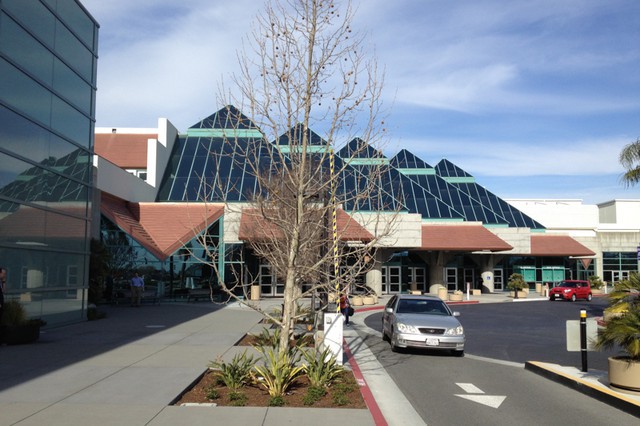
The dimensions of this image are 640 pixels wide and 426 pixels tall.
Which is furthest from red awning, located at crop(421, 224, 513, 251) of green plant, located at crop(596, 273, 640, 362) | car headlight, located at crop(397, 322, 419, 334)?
green plant, located at crop(596, 273, 640, 362)

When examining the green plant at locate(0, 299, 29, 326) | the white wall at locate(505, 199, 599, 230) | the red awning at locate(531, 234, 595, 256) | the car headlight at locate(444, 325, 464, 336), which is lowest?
the car headlight at locate(444, 325, 464, 336)

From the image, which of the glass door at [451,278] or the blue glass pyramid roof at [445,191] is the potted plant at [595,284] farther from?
the glass door at [451,278]

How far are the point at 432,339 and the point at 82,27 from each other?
50.1 ft

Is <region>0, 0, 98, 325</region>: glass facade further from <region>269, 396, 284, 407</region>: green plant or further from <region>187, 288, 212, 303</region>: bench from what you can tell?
<region>187, 288, 212, 303</region>: bench

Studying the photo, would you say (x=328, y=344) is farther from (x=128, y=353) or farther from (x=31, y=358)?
(x=31, y=358)

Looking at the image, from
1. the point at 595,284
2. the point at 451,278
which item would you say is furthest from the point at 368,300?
the point at 595,284

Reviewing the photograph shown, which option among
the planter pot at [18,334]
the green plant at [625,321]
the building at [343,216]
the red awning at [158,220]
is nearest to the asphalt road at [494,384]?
the green plant at [625,321]

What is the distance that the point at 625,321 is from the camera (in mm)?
9742

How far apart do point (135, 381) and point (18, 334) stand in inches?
241

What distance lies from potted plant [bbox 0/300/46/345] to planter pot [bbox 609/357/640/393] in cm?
1279

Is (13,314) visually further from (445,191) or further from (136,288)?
(445,191)

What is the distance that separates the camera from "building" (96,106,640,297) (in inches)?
1264

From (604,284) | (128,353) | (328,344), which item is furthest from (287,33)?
(604,284)

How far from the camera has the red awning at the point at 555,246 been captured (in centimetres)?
4861
